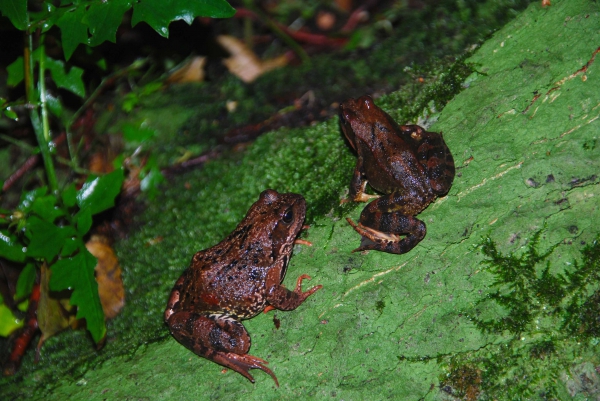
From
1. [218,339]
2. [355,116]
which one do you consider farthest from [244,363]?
[355,116]

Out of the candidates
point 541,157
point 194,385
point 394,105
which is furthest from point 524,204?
point 194,385

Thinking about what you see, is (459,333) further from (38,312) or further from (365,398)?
(38,312)

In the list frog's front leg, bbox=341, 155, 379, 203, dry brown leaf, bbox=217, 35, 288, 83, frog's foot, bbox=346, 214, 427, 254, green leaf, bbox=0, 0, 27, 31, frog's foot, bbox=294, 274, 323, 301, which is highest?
green leaf, bbox=0, 0, 27, 31

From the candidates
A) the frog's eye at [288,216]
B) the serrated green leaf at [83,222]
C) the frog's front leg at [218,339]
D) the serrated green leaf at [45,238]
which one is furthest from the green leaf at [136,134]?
the frog's front leg at [218,339]

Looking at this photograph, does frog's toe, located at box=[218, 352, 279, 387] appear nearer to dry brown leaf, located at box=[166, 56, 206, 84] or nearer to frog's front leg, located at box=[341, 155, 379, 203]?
frog's front leg, located at box=[341, 155, 379, 203]

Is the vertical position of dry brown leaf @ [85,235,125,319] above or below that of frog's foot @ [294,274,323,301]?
above

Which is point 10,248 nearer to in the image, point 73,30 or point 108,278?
point 108,278

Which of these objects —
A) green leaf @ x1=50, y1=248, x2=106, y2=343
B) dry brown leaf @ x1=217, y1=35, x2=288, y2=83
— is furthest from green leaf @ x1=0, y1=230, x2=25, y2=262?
dry brown leaf @ x1=217, y1=35, x2=288, y2=83
